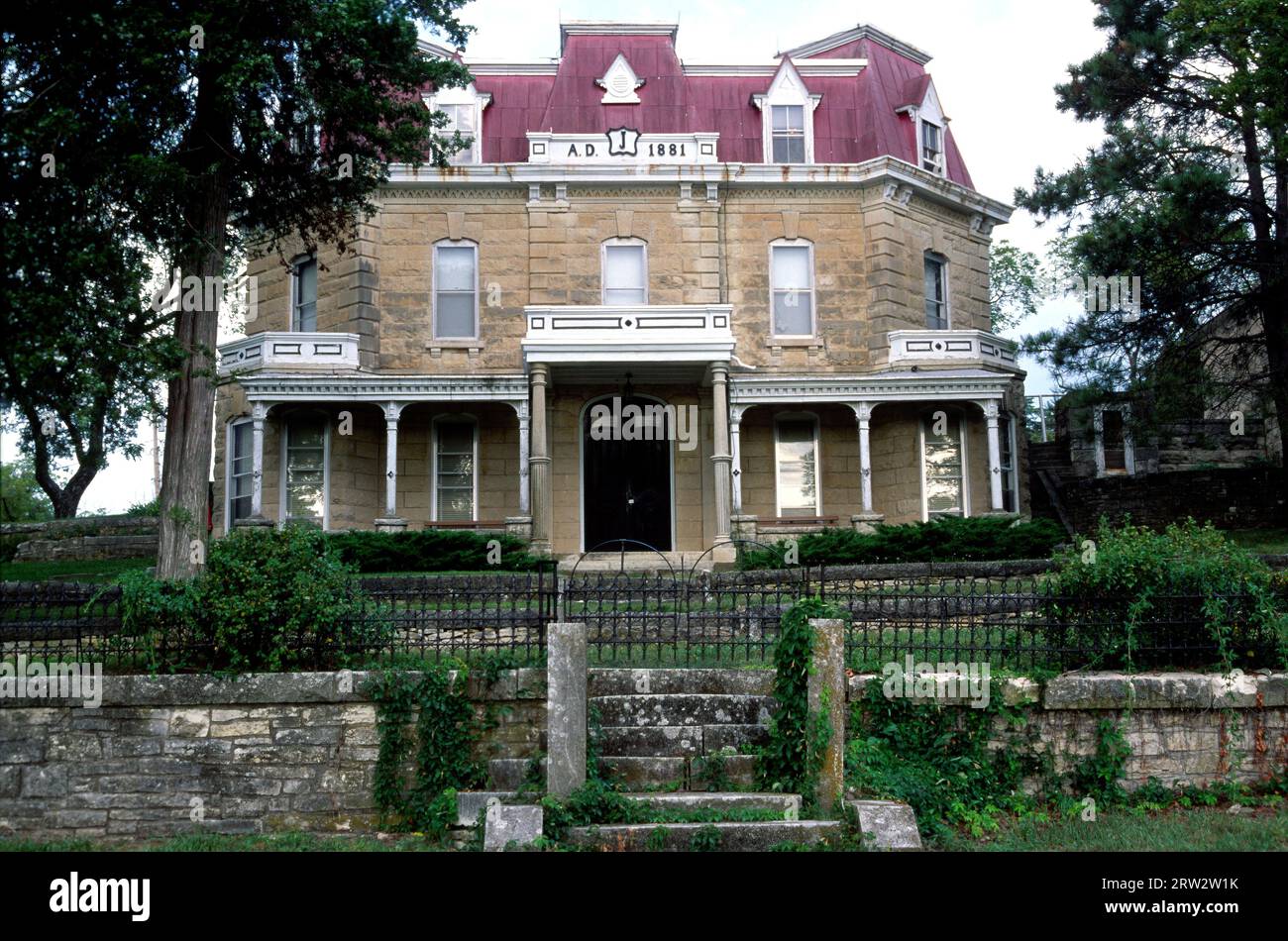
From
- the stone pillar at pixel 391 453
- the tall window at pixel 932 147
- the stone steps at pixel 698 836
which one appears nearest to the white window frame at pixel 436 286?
the stone pillar at pixel 391 453

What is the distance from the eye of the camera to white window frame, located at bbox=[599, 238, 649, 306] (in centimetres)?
2348

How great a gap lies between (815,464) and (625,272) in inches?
221

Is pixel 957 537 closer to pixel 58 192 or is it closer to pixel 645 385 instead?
A: pixel 645 385

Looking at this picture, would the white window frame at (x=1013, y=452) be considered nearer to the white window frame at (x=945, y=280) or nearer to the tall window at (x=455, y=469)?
the white window frame at (x=945, y=280)

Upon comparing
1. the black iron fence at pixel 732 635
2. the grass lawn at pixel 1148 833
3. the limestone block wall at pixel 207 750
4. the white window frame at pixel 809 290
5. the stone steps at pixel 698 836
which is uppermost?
the white window frame at pixel 809 290

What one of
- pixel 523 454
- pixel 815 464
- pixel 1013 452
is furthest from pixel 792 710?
pixel 1013 452

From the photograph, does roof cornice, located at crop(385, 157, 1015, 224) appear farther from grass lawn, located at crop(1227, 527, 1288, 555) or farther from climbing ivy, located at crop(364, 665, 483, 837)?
climbing ivy, located at crop(364, 665, 483, 837)

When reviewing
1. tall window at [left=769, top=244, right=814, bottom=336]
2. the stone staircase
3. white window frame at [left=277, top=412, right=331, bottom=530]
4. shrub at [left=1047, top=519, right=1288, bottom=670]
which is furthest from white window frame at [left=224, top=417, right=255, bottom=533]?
shrub at [left=1047, top=519, right=1288, bottom=670]

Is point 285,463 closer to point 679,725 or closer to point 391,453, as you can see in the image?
point 391,453

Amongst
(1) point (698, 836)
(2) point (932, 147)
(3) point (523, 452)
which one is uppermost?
(2) point (932, 147)

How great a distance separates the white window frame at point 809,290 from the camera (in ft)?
78.4

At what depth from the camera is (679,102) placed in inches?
976

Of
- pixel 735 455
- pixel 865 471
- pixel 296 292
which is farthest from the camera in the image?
pixel 296 292

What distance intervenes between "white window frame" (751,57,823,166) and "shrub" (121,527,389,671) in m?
17.9
